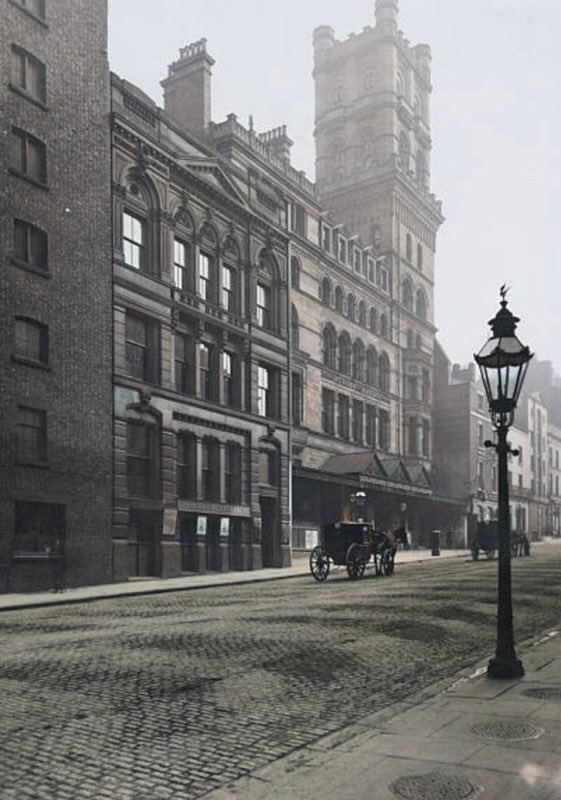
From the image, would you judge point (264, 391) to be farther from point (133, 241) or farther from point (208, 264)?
point (133, 241)

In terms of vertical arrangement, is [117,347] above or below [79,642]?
above

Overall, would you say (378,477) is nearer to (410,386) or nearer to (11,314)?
(410,386)

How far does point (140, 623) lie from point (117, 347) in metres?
14.5

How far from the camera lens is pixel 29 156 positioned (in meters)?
25.0

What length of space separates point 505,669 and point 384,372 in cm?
4580

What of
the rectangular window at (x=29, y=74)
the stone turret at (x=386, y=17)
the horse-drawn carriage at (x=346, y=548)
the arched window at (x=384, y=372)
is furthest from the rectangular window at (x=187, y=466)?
the stone turret at (x=386, y=17)

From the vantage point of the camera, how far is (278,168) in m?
43.6

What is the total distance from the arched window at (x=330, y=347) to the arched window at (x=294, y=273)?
3964mm

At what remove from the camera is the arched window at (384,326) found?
53978 millimetres

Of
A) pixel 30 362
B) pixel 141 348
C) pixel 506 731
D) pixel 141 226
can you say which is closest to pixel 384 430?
pixel 141 348

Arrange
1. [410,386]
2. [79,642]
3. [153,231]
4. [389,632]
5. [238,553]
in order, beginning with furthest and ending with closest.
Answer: [410,386]
[238,553]
[153,231]
[389,632]
[79,642]

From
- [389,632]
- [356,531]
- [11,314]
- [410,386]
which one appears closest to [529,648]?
[389,632]

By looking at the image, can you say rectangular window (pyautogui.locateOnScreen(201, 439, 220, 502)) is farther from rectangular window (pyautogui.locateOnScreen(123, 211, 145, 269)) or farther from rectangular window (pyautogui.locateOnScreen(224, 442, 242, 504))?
rectangular window (pyautogui.locateOnScreen(123, 211, 145, 269))

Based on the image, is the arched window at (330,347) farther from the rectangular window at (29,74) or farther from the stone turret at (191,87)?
the rectangular window at (29,74)
